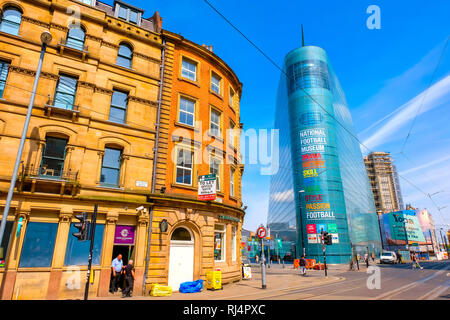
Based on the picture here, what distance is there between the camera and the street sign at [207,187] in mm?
15382

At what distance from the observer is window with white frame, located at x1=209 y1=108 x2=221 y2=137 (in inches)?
772

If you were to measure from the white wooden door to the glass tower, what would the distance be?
4331 centimetres

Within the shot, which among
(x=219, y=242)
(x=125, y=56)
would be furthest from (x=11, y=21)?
(x=219, y=242)

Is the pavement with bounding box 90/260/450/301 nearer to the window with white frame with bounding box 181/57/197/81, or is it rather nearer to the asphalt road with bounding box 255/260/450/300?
the asphalt road with bounding box 255/260/450/300

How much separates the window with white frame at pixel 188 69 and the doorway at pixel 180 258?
424 inches

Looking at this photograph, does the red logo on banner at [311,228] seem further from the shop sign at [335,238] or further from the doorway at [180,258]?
the doorway at [180,258]

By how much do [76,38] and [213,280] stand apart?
53.7 ft

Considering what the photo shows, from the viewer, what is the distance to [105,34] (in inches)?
659

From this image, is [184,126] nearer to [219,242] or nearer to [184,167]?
[184,167]

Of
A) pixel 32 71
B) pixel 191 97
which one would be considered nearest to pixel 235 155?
pixel 191 97

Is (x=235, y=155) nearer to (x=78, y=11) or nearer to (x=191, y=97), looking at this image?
(x=191, y=97)

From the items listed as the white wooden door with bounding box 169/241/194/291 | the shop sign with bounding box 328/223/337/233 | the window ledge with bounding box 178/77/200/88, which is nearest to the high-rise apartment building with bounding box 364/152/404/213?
the shop sign with bounding box 328/223/337/233

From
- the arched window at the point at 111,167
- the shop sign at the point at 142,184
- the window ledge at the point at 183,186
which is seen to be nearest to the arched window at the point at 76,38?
the arched window at the point at 111,167
